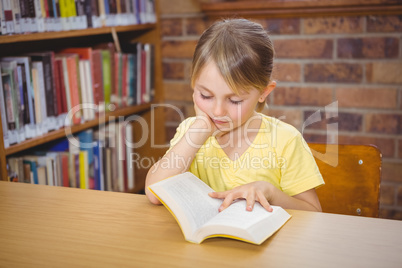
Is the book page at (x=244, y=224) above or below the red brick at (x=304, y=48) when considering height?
below

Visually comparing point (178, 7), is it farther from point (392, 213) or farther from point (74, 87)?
point (392, 213)

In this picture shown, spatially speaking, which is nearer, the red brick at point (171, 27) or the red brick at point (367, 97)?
the red brick at point (367, 97)

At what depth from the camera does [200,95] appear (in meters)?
1.15

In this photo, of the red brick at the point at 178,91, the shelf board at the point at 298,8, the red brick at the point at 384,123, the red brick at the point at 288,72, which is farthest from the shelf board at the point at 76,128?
the red brick at the point at 384,123

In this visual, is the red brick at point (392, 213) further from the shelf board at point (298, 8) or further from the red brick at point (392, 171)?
the shelf board at point (298, 8)

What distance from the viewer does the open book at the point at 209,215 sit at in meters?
0.76

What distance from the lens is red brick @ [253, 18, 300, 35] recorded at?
2041 mm

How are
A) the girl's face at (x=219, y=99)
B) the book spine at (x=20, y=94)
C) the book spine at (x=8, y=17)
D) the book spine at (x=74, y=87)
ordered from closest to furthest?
1. the girl's face at (x=219, y=99)
2. the book spine at (x=8, y=17)
3. the book spine at (x=20, y=94)
4. the book spine at (x=74, y=87)

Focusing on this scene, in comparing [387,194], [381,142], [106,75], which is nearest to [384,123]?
[381,142]

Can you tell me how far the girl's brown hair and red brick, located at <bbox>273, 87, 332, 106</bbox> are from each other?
929 mm

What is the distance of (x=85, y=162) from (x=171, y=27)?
86cm

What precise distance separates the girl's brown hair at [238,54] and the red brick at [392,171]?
3.65ft

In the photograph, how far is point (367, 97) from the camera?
1.99 m

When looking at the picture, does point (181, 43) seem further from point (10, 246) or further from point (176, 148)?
point (10, 246)
